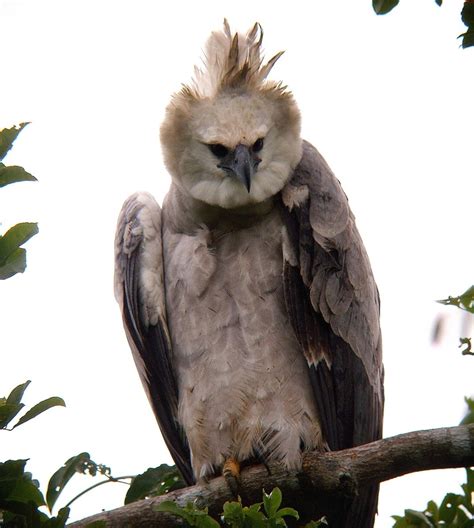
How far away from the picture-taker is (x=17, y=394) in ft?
15.1

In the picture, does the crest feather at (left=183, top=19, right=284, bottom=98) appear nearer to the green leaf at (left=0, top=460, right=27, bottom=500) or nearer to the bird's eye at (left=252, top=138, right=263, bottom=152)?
the bird's eye at (left=252, top=138, right=263, bottom=152)

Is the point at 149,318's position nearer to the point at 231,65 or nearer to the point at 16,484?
the point at 231,65

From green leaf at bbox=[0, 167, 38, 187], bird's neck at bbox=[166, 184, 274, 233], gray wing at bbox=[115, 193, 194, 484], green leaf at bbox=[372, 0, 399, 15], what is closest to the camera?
green leaf at bbox=[372, 0, 399, 15]

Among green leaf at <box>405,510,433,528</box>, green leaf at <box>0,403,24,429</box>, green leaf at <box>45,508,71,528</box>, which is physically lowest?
green leaf at <box>405,510,433,528</box>

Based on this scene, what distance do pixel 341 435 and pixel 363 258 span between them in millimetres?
→ 1249

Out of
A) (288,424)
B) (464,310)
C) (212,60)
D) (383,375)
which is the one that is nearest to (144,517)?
(288,424)

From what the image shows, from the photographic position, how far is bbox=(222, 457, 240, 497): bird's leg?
6059 mm

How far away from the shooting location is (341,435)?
21.4 feet

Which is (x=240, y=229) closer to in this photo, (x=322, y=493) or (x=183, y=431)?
(x=183, y=431)

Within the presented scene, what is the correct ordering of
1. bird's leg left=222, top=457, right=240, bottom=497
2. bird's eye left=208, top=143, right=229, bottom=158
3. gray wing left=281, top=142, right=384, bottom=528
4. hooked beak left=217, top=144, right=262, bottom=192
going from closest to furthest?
bird's leg left=222, top=457, right=240, bottom=497
hooked beak left=217, top=144, right=262, bottom=192
gray wing left=281, top=142, right=384, bottom=528
bird's eye left=208, top=143, right=229, bottom=158

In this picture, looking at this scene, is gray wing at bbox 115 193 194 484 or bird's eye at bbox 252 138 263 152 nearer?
bird's eye at bbox 252 138 263 152

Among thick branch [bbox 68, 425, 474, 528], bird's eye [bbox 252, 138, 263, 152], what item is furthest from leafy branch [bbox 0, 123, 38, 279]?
bird's eye [bbox 252, 138, 263, 152]

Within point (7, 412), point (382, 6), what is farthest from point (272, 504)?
point (382, 6)

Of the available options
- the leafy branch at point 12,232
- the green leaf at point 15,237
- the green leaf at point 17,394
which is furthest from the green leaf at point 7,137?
the green leaf at point 17,394
